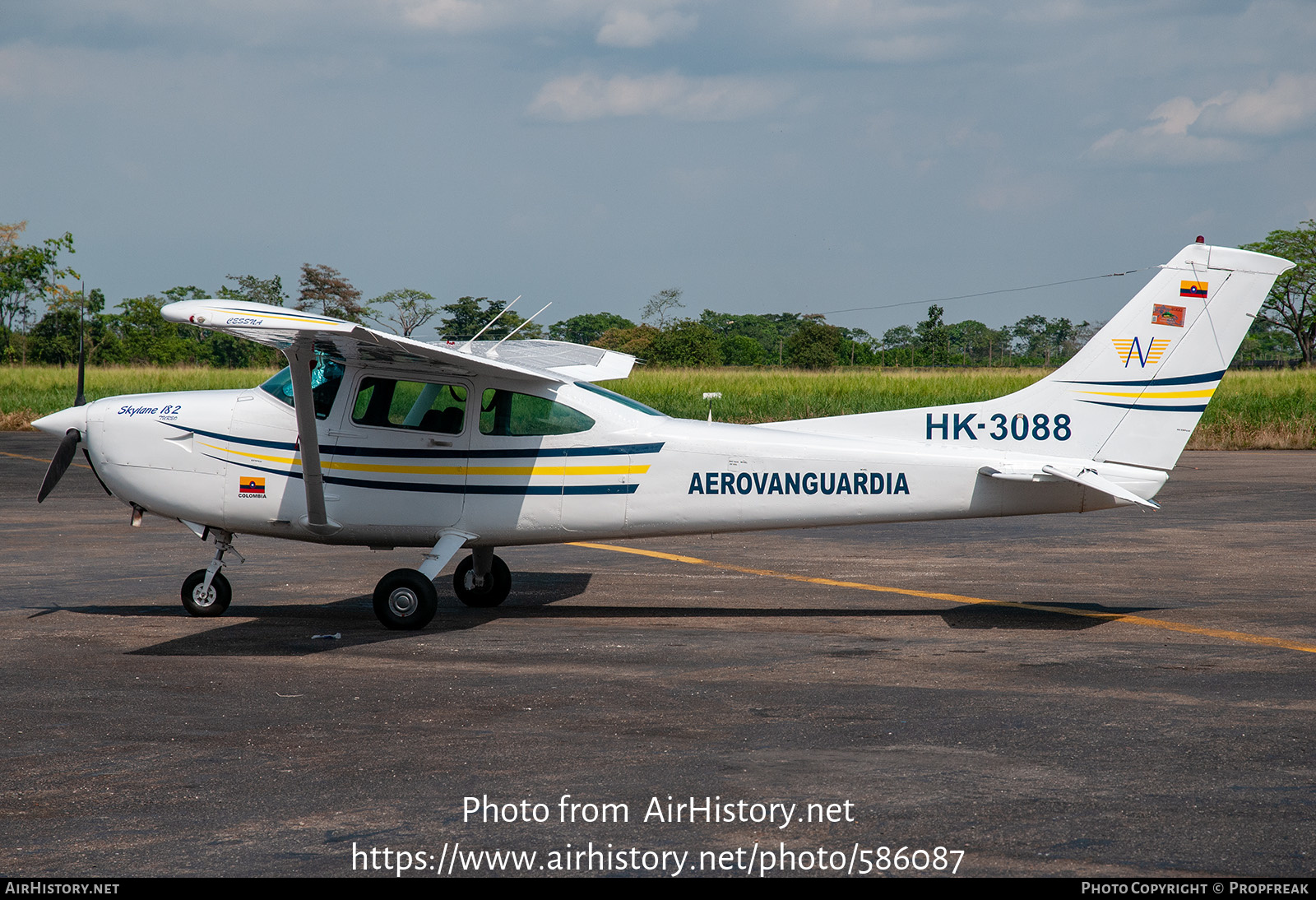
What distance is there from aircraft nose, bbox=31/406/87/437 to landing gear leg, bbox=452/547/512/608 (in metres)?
3.33

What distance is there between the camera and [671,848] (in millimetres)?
4633

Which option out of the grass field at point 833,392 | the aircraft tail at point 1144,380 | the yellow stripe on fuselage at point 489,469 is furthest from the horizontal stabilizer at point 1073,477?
the grass field at point 833,392

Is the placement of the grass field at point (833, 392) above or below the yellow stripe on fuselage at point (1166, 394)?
above

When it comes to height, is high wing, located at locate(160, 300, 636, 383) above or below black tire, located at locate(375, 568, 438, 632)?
above

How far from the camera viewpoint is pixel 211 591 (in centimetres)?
993

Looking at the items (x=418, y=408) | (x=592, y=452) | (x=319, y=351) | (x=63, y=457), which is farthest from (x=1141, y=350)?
(x=63, y=457)

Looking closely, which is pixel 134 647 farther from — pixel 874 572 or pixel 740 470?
pixel 874 572

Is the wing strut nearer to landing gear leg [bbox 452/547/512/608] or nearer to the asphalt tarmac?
the asphalt tarmac

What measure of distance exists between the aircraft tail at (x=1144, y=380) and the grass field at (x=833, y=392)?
22.0 meters

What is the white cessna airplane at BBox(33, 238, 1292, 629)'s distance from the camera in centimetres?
930

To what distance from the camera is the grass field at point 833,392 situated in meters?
30.1

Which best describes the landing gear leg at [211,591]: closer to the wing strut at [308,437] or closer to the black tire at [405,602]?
the wing strut at [308,437]

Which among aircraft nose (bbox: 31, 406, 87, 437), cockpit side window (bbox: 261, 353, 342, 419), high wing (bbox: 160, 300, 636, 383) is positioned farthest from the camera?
aircraft nose (bbox: 31, 406, 87, 437)

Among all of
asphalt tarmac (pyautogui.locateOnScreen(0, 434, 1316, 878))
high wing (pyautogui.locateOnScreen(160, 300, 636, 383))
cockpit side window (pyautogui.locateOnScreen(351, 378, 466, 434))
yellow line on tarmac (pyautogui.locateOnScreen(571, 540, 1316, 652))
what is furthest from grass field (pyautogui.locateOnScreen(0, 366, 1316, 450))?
cockpit side window (pyautogui.locateOnScreen(351, 378, 466, 434))
